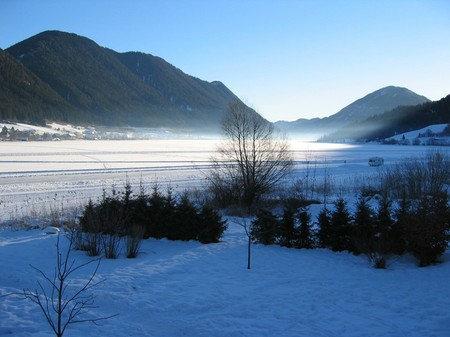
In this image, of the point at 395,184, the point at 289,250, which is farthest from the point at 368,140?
the point at 289,250

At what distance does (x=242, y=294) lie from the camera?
26.1 ft

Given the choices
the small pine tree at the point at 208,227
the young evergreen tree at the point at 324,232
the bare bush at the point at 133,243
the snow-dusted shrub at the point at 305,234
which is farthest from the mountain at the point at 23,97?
the young evergreen tree at the point at 324,232

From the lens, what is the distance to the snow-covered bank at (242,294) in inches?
245

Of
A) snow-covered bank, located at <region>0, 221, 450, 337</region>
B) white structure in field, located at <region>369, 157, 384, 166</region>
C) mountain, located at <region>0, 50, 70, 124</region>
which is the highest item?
mountain, located at <region>0, 50, 70, 124</region>

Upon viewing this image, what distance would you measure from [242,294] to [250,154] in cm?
1317

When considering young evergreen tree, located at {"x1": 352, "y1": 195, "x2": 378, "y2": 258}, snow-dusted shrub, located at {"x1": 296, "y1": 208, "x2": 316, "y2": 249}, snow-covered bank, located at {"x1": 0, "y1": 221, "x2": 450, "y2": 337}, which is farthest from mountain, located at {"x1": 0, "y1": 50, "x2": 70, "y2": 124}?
young evergreen tree, located at {"x1": 352, "y1": 195, "x2": 378, "y2": 258}

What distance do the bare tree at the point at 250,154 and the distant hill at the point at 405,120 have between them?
13241 centimetres

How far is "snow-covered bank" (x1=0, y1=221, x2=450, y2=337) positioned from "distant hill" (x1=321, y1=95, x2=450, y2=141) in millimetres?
141652

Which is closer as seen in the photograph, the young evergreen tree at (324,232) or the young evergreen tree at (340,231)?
the young evergreen tree at (340,231)

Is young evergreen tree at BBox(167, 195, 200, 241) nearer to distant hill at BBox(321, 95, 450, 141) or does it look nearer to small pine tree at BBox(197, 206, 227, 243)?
small pine tree at BBox(197, 206, 227, 243)

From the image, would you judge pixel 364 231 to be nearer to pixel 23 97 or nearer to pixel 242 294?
pixel 242 294

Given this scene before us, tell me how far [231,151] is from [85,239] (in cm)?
1114

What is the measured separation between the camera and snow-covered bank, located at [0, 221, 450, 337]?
6223 mm

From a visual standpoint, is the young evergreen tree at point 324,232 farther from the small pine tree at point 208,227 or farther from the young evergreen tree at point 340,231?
the small pine tree at point 208,227
